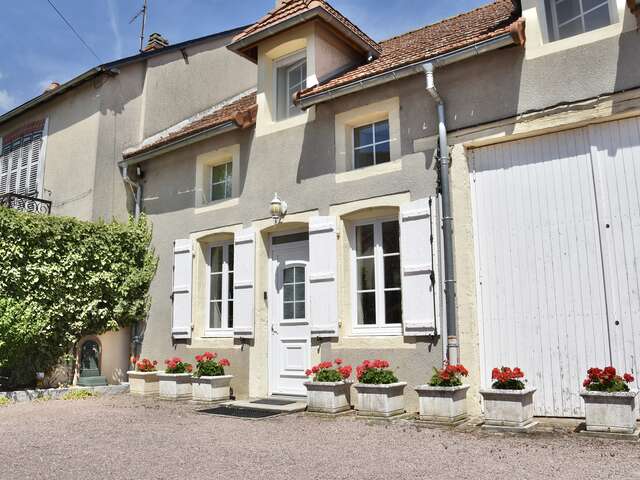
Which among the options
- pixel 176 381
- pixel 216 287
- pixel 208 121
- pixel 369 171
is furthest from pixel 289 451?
pixel 208 121

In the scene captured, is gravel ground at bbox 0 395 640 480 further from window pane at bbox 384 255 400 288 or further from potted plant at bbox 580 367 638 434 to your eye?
window pane at bbox 384 255 400 288

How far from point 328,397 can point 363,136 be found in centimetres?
333

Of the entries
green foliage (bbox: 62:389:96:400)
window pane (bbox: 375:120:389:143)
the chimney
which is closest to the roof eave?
window pane (bbox: 375:120:389:143)

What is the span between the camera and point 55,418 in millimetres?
6766

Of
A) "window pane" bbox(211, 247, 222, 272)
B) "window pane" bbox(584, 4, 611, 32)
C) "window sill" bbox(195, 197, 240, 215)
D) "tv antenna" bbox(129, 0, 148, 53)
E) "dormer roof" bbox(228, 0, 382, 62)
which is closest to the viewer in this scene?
"window pane" bbox(584, 4, 611, 32)

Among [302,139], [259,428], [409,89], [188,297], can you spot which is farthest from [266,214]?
[259,428]

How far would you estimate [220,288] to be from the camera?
9.22 m

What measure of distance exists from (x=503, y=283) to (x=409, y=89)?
2.55 m

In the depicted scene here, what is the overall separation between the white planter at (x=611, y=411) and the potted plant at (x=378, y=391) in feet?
6.45

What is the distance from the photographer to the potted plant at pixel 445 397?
581cm

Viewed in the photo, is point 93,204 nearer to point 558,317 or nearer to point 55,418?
point 55,418

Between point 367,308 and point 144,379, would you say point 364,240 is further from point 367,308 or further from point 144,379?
point 144,379

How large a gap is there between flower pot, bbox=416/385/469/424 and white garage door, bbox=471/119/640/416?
1.91ft

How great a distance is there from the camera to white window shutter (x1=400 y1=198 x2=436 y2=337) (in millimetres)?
6570
